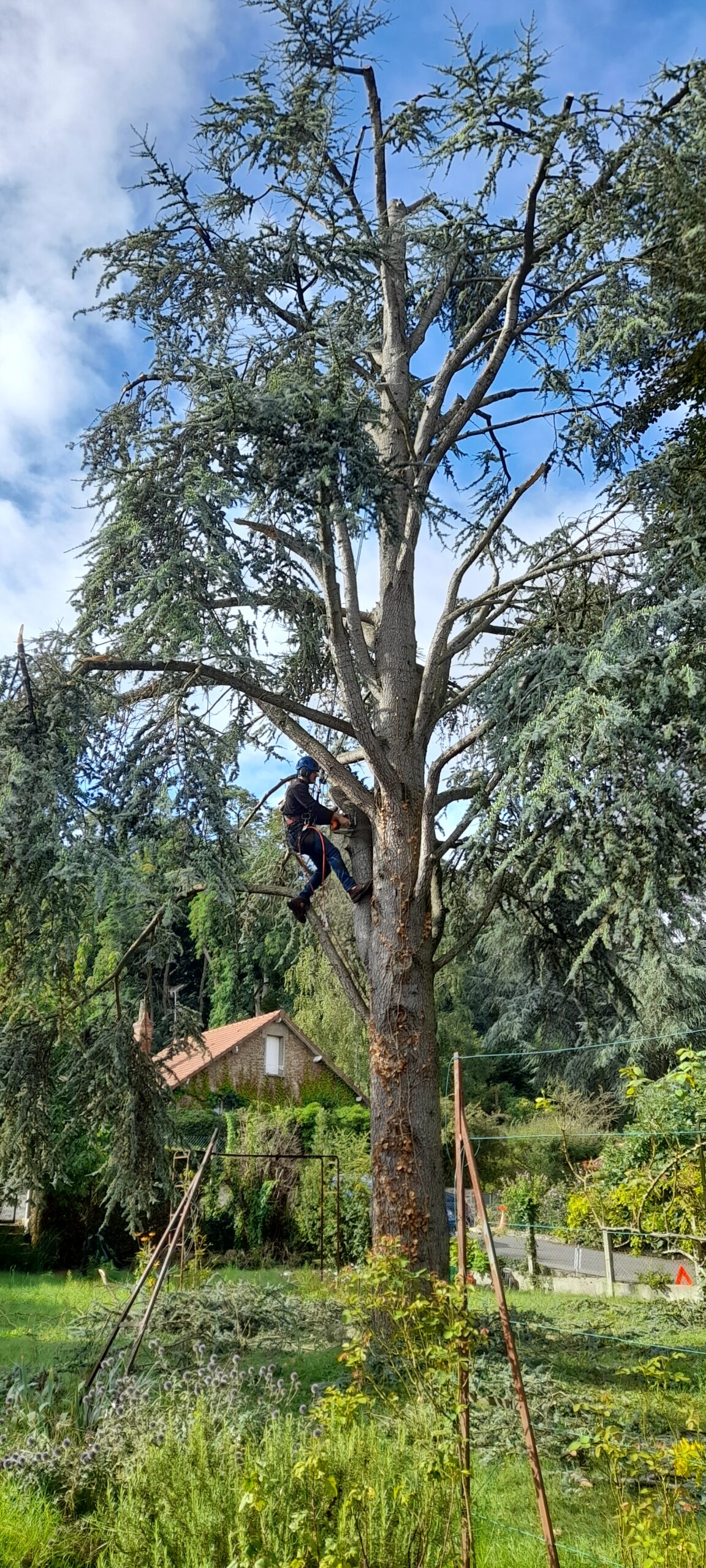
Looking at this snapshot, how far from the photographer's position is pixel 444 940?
1600cm

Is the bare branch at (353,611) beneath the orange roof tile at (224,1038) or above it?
above

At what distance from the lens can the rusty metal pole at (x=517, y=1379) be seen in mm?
3680

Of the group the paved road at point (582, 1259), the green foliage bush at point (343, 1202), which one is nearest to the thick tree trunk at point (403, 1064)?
the paved road at point (582, 1259)

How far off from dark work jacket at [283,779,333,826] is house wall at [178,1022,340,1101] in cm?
1446

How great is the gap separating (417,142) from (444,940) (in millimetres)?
10691

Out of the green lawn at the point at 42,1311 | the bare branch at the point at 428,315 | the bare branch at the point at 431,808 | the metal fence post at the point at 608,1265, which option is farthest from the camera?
the metal fence post at the point at 608,1265

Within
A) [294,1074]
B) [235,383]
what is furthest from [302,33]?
[294,1074]

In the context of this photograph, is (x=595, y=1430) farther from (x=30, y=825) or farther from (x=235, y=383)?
(x=235, y=383)

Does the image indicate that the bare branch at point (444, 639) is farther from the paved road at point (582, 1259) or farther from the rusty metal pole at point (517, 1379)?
the paved road at point (582, 1259)

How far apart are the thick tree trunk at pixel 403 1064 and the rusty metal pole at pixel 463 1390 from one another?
2513mm

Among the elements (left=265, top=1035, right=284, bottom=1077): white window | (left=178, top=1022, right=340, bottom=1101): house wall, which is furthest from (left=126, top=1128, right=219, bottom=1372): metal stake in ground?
(left=265, top=1035, right=284, bottom=1077): white window

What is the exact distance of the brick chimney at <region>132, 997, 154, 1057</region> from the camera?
812 cm

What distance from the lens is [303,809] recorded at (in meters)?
8.59

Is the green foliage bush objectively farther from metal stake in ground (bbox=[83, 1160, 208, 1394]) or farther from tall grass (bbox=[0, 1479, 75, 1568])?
tall grass (bbox=[0, 1479, 75, 1568])
